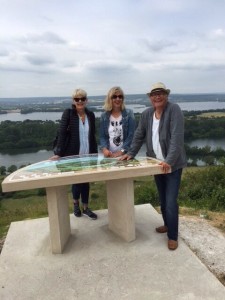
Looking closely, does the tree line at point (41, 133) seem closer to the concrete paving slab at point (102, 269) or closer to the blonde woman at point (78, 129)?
the blonde woman at point (78, 129)

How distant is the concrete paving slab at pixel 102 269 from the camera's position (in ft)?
9.24

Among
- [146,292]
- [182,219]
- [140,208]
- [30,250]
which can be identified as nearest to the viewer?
[146,292]

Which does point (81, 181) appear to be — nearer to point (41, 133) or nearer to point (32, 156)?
point (32, 156)

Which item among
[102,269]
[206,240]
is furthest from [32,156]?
[102,269]

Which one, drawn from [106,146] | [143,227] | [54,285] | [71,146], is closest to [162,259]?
[143,227]

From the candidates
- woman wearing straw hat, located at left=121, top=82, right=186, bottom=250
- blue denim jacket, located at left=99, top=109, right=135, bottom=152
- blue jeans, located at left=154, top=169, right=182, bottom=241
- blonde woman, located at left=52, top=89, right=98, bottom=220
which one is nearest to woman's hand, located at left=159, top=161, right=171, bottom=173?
woman wearing straw hat, located at left=121, top=82, right=186, bottom=250

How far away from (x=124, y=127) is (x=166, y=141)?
27.8 inches

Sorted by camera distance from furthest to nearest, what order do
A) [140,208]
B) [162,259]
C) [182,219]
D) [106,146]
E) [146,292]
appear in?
[140,208]
[182,219]
[106,146]
[162,259]
[146,292]

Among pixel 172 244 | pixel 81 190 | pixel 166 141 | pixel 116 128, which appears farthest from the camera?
pixel 81 190

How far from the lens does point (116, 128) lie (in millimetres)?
3873

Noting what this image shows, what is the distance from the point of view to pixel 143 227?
13.6 ft

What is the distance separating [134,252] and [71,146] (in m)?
1.48

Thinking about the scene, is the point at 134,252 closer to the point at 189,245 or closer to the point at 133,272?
the point at 133,272

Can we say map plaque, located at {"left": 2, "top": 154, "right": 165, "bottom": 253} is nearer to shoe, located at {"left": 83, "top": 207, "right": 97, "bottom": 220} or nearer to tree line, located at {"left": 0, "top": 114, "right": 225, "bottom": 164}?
shoe, located at {"left": 83, "top": 207, "right": 97, "bottom": 220}
